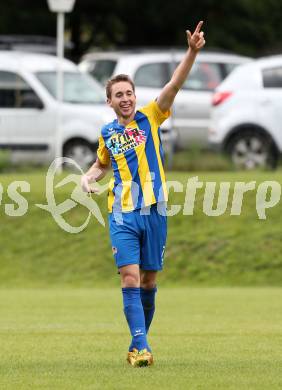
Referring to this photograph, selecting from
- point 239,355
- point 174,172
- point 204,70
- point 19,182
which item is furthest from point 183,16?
point 239,355

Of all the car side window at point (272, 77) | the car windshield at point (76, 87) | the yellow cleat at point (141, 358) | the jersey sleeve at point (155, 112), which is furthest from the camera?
the car windshield at point (76, 87)

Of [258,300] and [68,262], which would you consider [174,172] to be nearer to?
[68,262]

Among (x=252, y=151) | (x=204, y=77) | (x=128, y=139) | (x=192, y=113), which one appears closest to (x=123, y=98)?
(x=128, y=139)

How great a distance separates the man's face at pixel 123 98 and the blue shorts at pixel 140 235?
644 millimetres

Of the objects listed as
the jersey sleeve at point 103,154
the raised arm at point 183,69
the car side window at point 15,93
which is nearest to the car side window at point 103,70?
the car side window at point 15,93

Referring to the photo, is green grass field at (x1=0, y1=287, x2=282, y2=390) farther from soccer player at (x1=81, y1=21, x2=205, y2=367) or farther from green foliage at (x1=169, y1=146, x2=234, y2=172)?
green foliage at (x1=169, y1=146, x2=234, y2=172)

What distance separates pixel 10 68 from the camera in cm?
2416

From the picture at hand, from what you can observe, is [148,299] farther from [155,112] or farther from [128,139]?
[155,112]

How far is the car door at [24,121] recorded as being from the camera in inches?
909

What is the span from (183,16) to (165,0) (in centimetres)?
62

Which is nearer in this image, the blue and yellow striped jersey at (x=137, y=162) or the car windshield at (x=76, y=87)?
the blue and yellow striped jersey at (x=137, y=162)

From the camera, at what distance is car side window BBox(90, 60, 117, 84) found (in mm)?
26594

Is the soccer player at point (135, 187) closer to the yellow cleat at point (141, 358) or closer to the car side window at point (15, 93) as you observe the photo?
the yellow cleat at point (141, 358)

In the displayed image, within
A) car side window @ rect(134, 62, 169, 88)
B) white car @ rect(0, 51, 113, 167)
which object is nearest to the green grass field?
white car @ rect(0, 51, 113, 167)
